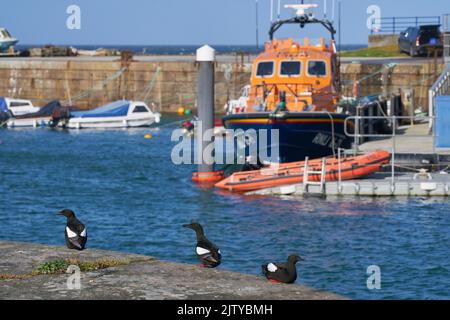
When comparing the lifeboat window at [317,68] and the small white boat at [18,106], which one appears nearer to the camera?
the lifeboat window at [317,68]

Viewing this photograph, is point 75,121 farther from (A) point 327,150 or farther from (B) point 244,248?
(B) point 244,248

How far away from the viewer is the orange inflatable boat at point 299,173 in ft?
88.0

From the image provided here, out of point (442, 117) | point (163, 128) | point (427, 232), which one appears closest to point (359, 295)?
point (427, 232)

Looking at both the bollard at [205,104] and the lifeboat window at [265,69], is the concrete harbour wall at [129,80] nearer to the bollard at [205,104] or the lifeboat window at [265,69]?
the lifeboat window at [265,69]

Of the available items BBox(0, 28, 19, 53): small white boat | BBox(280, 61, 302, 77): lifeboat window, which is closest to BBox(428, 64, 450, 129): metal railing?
BBox(280, 61, 302, 77): lifeboat window

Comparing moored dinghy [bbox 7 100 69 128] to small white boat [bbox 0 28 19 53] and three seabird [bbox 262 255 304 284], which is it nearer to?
small white boat [bbox 0 28 19 53]

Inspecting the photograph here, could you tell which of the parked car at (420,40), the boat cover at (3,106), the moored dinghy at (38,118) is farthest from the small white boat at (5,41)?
the parked car at (420,40)

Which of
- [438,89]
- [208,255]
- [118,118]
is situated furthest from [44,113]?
[208,255]

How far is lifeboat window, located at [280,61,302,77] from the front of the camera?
31859mm

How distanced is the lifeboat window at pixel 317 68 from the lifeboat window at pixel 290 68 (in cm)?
34

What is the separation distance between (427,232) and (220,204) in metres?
6.18

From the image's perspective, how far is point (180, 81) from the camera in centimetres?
5497

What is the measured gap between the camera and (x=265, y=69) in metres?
32.1
